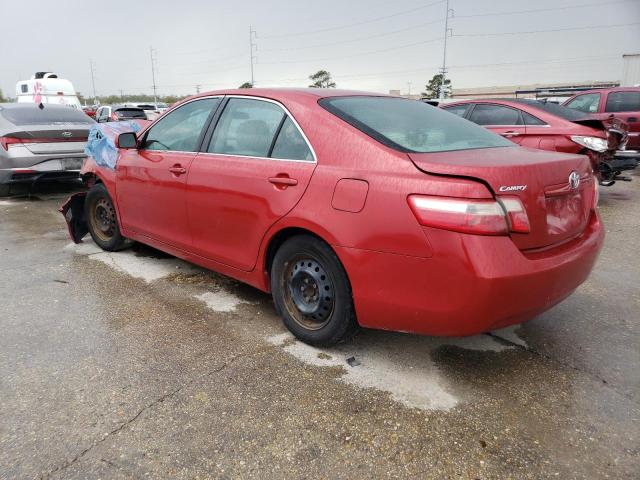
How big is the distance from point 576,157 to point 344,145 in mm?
1327

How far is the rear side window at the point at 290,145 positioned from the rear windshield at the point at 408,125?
0.24 metres

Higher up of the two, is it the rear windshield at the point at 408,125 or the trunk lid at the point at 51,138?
the rear windshield at the point at 408,125

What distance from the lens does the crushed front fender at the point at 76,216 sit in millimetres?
5129

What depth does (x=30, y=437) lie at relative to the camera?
7.34ft

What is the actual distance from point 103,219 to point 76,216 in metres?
0.45

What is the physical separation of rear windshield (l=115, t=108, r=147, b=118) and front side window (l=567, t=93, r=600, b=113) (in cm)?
1495

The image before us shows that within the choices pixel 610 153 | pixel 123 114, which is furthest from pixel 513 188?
pixel 123 114

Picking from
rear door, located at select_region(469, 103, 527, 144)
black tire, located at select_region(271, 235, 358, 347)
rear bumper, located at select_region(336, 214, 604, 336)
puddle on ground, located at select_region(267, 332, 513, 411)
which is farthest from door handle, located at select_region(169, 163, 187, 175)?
rear door, located at select_region(469, 103, 527, 144)

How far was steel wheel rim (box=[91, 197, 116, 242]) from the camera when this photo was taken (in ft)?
15.9

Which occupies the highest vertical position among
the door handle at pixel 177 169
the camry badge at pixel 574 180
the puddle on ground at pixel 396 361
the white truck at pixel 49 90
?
the white truck at pixel 49 90

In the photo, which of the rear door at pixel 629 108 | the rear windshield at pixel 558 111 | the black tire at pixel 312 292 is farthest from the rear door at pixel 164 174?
the rear door at pixel 629 108

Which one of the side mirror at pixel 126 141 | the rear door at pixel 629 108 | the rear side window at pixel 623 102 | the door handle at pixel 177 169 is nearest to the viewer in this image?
the door handle at pixel 177 169

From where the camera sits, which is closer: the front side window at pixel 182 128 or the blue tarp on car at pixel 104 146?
the front side window at pixel 182 128

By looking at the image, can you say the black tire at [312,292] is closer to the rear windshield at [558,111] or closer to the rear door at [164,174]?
the rear door at [164,174]
